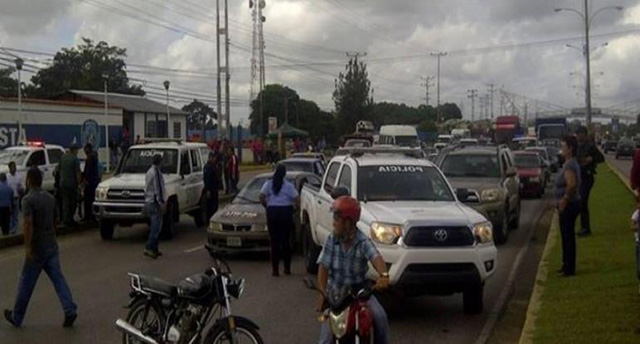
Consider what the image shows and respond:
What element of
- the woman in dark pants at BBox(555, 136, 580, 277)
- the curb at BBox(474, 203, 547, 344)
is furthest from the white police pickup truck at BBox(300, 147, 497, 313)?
the woman in dark pants at BBox(555, 136, 580, 277)

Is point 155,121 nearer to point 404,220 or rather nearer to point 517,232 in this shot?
point 517,232

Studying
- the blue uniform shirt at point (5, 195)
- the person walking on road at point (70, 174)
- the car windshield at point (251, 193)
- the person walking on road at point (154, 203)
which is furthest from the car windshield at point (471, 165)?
the blue uniform shirt at point (5, 195)

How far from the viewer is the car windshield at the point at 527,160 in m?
33.0

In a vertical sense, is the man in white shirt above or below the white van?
below

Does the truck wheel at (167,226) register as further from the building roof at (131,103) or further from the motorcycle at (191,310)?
the building roof at (131,103)

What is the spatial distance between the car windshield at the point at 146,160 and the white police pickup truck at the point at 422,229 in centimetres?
914

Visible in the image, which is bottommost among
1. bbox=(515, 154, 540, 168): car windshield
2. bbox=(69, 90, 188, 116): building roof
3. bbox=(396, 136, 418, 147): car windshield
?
bbox=(515, 154, 540, 168): car windshield

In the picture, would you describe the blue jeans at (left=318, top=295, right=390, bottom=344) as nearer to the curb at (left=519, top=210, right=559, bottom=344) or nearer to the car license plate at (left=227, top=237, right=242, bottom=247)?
the curb at (left=519, top=210, right=559, bottom=344)

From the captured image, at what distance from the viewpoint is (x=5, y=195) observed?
1902 centimetres

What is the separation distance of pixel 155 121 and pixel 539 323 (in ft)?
177

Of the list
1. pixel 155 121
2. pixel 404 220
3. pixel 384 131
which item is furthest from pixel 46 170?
pixel 155 121

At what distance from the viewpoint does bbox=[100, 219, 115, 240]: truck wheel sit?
66.6ft

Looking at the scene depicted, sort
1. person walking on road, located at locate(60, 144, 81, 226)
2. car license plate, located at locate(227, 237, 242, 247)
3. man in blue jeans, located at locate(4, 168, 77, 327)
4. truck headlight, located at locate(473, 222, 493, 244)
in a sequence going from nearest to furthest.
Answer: man in blue jeans, located at locate(4, 168, 77, 327), truck headlight, located at locate(473, 222, 493, 244), car license plate, located at locate(227, 237, 242, 247), person walking on road, located at locate(60, 144, 81, 226)

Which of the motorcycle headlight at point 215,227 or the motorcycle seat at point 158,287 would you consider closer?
the motorcycle seat at point 158,287
